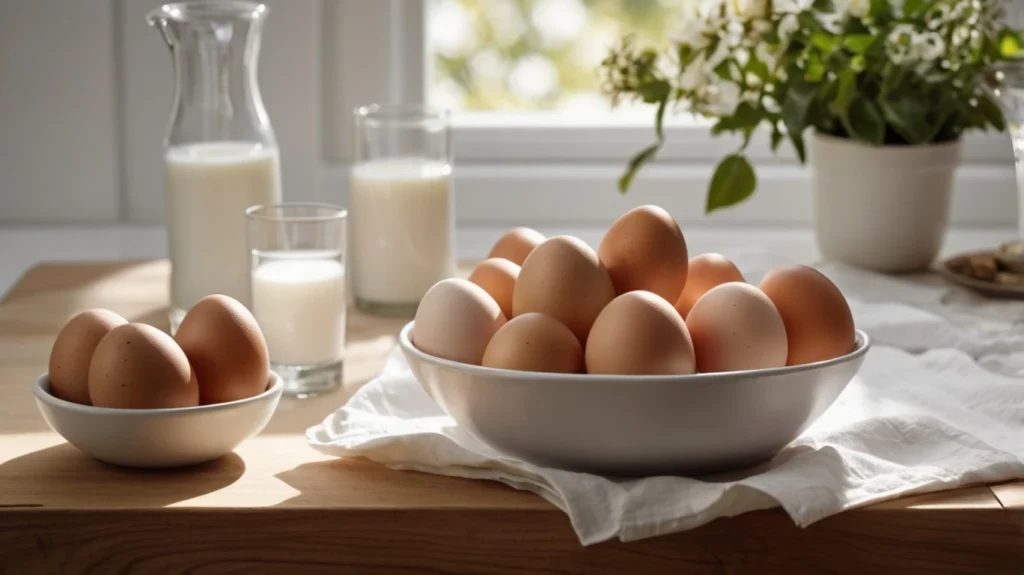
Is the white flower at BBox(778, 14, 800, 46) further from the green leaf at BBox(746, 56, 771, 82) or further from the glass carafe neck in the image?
the glass carafe neck

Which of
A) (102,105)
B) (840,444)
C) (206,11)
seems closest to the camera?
(840,444)

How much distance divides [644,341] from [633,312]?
0.05 ft

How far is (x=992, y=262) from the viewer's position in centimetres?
115

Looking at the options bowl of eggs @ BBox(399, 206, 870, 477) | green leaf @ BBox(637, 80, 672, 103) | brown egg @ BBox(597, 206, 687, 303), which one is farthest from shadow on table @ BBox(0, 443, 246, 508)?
green leaf @ BBox(637, 80, 672, 103)

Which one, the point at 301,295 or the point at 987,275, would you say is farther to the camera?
the point at 987,275

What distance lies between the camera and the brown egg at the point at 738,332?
637mm

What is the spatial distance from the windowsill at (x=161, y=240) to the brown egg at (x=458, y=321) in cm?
70

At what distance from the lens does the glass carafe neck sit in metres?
0.98

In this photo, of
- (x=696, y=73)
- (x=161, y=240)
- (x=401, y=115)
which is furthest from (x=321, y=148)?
(x=696, y=73)

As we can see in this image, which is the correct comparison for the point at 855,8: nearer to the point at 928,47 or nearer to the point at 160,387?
the point at 928,47

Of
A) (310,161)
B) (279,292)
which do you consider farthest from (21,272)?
(279,292)

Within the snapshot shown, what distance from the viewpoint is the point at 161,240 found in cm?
147

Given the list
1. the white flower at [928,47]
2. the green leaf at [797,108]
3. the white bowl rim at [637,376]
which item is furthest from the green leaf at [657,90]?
the white bowl rim at [637,376]

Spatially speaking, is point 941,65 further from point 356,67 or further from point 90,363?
point 90,363
